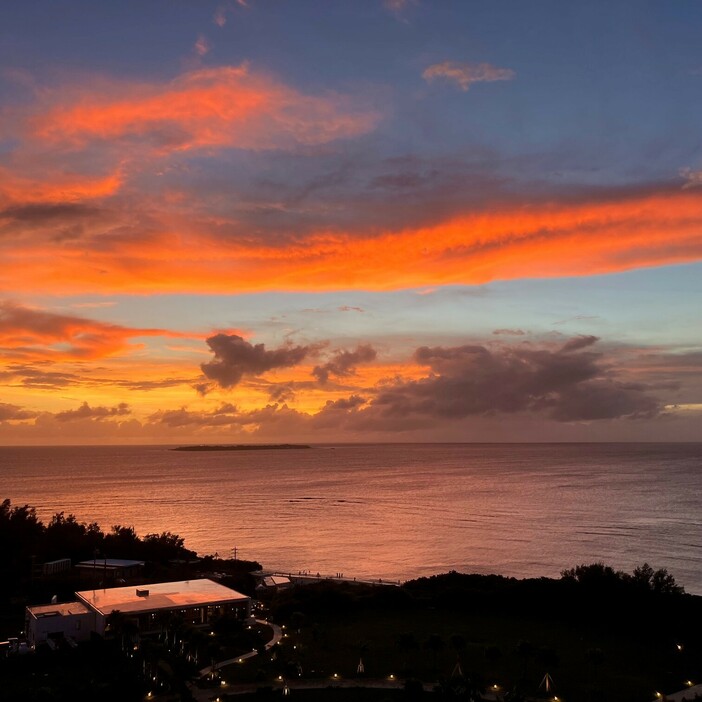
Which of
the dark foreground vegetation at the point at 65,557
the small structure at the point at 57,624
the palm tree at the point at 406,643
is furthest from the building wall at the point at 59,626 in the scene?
the palm tree at the point at 406,643

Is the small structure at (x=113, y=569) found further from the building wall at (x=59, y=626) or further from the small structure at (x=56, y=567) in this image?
the building wall at (x=59, y=626)

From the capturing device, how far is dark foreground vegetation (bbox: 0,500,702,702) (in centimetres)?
3241

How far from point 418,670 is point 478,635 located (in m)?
8.78

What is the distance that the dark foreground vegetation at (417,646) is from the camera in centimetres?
3241

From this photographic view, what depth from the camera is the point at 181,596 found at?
46000mm

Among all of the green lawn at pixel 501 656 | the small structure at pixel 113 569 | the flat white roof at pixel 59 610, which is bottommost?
the green lawn at pixel 501 656

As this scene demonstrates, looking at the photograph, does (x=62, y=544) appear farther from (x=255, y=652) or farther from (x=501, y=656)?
(x=501, y=656)

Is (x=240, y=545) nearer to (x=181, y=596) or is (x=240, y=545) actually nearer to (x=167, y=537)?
(x=167, y=537)

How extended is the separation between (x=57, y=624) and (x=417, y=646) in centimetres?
2188

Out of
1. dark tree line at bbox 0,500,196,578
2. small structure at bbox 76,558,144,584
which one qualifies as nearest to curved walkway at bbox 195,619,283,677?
small structure at bbox 76,558,144,584

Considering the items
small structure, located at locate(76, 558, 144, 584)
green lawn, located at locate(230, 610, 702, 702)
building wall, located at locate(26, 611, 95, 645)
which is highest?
building wall, located at locate(26, 611, 95, 645)

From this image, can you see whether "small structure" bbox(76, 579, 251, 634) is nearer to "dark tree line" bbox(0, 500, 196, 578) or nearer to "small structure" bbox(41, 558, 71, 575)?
"small structure" bbox(41, 558, 71, 575)

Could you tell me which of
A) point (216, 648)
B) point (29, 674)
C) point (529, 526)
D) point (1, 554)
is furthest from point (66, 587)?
point (529, 526)

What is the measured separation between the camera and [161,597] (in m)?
45.8
